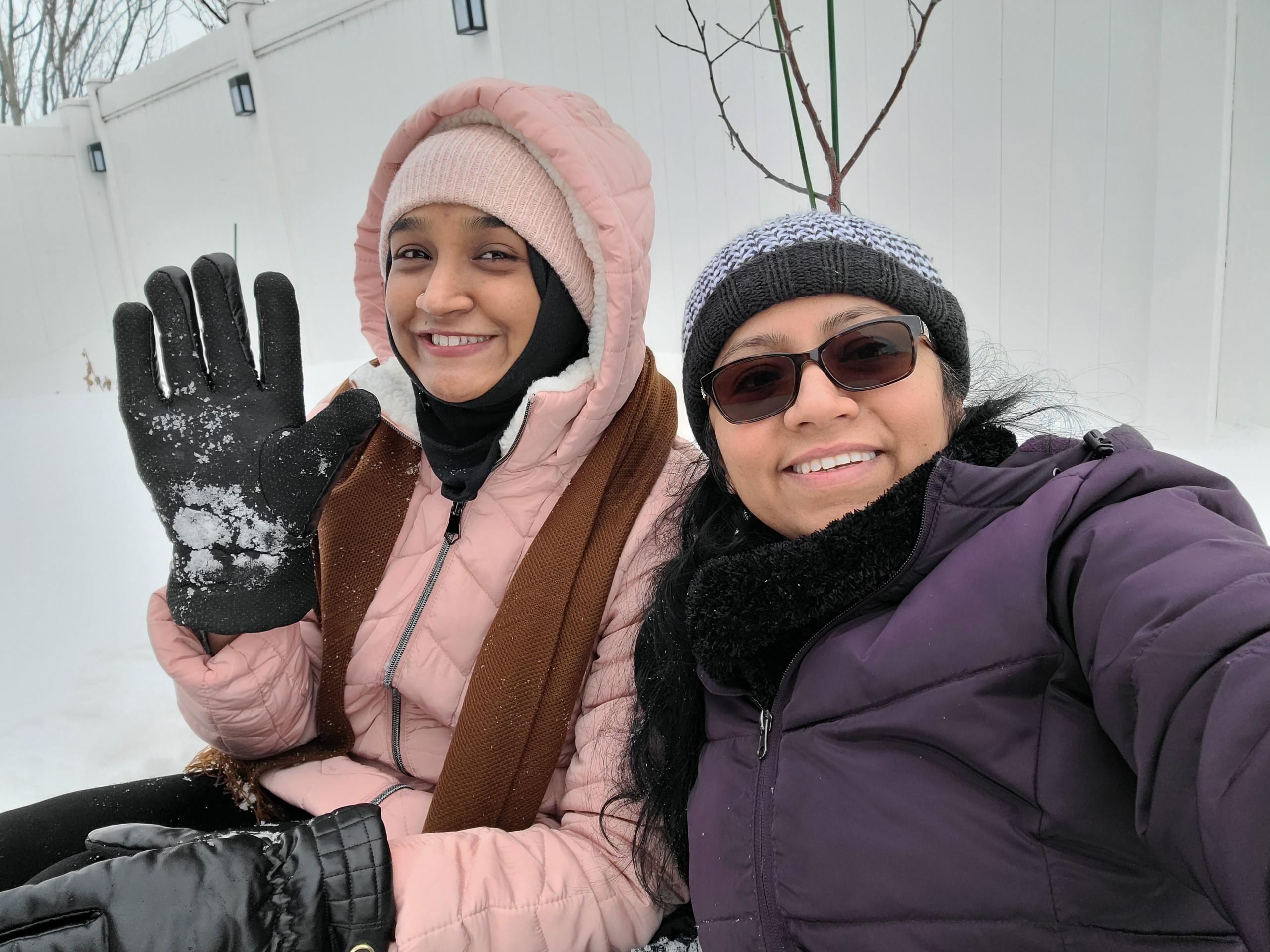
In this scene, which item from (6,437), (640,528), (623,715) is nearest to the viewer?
(623,715)

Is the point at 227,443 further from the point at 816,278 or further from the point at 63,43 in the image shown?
the point at 63,43

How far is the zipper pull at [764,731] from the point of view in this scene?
1007 mm

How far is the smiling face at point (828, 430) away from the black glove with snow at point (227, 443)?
72cm

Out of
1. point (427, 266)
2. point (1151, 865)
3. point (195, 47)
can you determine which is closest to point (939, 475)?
point (1151, 865)

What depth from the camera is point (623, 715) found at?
1.34 m

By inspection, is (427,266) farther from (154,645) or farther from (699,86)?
(699,86)

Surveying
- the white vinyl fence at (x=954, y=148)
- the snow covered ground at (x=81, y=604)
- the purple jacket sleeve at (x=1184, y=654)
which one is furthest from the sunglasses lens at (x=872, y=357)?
the white vinyl fence at (x=954, y=148)

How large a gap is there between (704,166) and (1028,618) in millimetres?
3411

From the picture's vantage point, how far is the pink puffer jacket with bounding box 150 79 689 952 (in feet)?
4.62

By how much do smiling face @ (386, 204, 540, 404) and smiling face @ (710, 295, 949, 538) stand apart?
53 centimetres

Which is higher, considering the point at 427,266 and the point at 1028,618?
the point at 427,266

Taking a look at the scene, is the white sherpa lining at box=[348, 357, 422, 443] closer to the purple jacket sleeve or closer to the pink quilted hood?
the pink quilted hood

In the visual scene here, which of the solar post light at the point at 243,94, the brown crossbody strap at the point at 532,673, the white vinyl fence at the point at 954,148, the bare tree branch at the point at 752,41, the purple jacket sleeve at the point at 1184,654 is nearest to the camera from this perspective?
the purple jacket sleeve at the point at 1184,654

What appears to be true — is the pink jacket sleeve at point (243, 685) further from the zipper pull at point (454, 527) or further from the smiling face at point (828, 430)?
the smiling face at point (828, 430)
